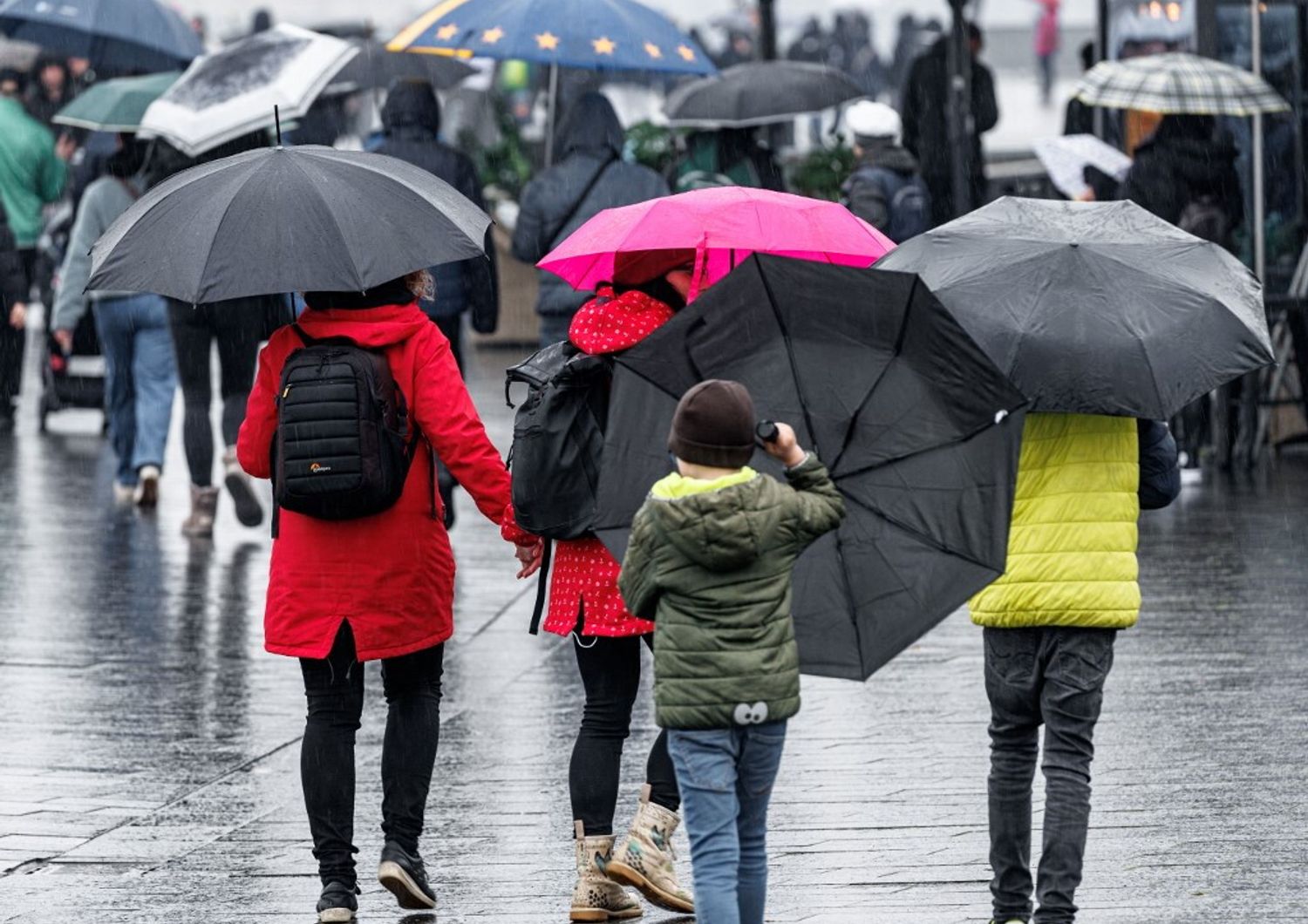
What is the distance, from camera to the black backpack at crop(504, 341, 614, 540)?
597cm

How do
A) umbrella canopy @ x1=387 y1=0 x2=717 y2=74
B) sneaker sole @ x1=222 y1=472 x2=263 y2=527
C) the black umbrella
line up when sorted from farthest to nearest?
sneaker sole @ x1=222 y1=472 x2=263 y2=527
umbrella canopy @ x1=387 y1=0 x2=717 y2=74
the black umbrella

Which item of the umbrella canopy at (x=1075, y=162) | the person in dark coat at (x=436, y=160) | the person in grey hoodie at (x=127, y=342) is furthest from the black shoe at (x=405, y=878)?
the umbrella canopy at (x=1075, y=162)

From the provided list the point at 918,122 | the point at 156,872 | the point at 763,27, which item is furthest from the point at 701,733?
the point at 763,27

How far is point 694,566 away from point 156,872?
2.13 metres

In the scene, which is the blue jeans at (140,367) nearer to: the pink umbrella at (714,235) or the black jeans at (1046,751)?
the pink umbrella at (714,235)

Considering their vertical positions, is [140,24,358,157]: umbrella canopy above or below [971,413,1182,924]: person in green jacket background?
above

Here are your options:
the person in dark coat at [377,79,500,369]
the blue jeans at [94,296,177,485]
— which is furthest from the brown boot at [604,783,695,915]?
the blue jeans at [94,296,177,485]

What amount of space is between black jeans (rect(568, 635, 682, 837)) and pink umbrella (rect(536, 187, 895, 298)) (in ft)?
2.92

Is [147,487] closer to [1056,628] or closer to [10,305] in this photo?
[10,305]

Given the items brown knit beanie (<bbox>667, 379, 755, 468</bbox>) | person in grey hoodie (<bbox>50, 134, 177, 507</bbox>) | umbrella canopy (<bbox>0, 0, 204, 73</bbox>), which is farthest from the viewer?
umbrella canopy (<bbox>0, 0, 204, 73</bbox>)

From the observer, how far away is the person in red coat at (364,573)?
20.0 ft

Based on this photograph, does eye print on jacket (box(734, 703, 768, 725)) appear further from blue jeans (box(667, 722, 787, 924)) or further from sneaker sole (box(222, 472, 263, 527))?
sneaker sole (box(222, 472, 263, 527))

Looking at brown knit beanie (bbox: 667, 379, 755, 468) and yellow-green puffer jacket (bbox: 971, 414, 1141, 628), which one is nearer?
brown knit beanie (bbox: 667, 379, 755, 468)

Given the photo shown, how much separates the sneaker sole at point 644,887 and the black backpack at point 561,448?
2.60 feet
